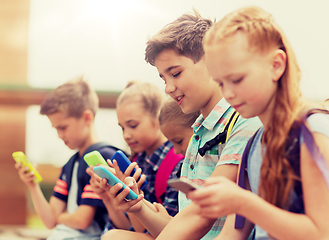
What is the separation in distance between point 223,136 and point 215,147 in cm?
5

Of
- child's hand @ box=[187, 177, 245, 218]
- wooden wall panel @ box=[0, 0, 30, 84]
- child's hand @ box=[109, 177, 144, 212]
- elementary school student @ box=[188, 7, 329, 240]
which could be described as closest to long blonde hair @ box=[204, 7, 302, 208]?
elementary school student @ box=[188, 7, 329, 240]

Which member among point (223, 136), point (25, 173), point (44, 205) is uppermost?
point (223, 136)

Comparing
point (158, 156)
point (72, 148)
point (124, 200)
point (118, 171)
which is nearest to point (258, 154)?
point (124, 200)

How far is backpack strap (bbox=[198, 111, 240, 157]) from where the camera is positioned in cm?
104

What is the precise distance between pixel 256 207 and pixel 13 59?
214 cm

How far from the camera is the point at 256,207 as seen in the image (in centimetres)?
66

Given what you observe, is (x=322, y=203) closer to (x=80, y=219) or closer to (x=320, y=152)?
(x=320, y=152)

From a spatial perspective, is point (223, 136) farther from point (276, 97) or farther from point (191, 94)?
point (276, 97)

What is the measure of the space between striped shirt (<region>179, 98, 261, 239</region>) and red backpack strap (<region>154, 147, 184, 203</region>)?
320 mm

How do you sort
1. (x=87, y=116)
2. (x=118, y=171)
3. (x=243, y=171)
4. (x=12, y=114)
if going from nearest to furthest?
(x=243, y=171) → (x=118, y=171) → (x=87, y=116) → (x=12, y=114)

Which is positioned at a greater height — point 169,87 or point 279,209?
point 169,87

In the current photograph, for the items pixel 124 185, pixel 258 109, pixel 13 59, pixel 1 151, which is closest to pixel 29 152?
pixel 1 151

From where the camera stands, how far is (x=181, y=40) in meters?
1.15

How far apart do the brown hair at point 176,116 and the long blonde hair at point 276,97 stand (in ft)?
2.10
